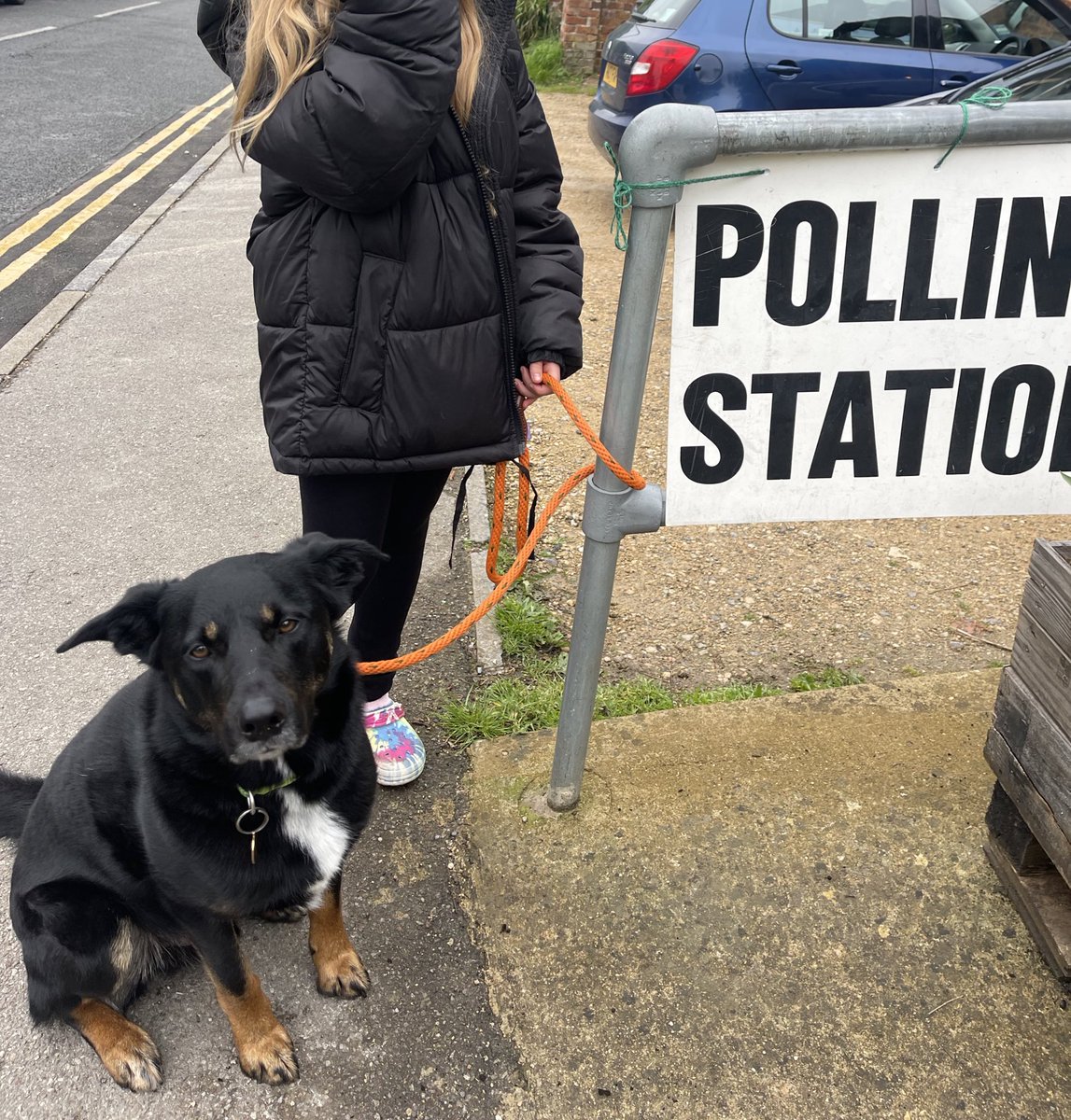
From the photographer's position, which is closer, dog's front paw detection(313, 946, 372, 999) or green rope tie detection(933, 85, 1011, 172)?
green rope tie detection(933, 85, 1011, 172)

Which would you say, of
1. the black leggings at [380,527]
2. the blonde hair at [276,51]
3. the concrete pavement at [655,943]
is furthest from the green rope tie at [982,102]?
the concrete pavement at [655,943]

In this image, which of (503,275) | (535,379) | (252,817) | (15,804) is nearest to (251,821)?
(252,817)

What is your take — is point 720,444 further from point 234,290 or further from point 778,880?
point 234,290

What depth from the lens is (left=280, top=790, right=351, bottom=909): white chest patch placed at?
6.64ft

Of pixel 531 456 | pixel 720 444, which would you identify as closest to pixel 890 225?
pixel 720 444

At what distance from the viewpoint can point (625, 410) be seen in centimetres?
209

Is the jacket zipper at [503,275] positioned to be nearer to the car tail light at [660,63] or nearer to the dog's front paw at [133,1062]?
the dog's front paw at [133,1062]

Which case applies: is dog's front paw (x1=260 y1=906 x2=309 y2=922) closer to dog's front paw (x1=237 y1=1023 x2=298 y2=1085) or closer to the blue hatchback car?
dog's front paw (x1=237 y1=1023 x2=298 y2=1085)

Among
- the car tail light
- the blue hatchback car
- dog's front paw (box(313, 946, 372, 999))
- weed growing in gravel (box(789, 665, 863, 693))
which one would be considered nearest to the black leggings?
dog's front paw (box(313, 946, 372, 999))

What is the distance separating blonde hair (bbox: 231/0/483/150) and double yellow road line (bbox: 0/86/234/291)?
5.27 metres

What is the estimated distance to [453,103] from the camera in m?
2.04

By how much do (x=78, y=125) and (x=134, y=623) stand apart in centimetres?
1114

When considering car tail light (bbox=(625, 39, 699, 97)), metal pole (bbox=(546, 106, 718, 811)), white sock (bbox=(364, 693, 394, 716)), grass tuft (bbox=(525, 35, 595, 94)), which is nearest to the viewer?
metal pole (bbox=(546, 106, 718, 811))

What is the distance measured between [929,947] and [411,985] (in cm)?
117
